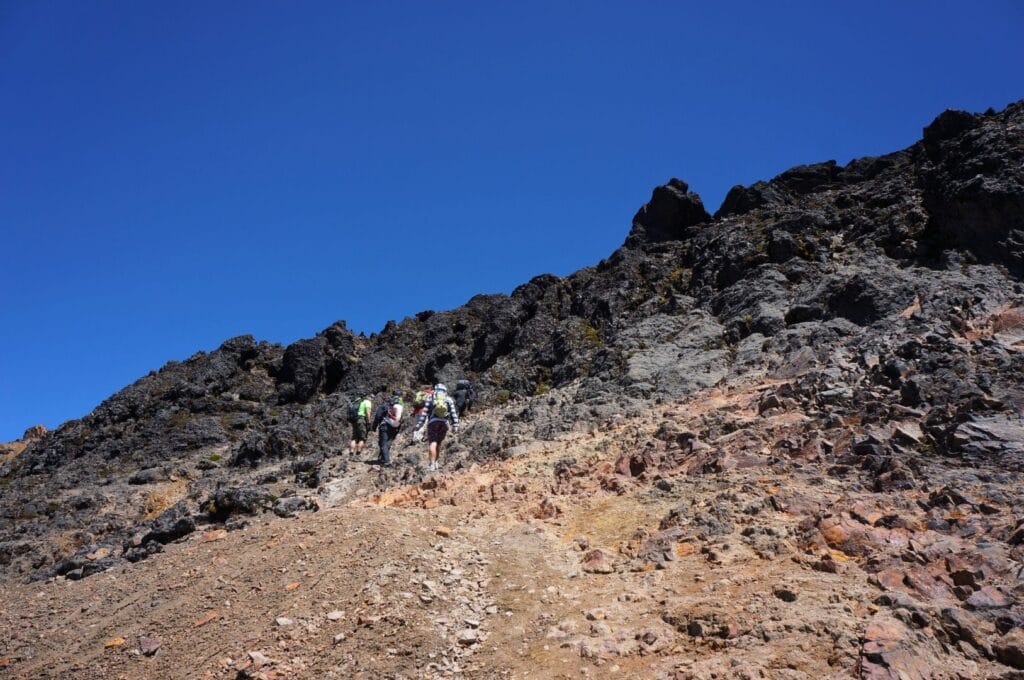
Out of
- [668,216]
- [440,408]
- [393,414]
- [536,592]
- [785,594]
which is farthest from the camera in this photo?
[668,216]

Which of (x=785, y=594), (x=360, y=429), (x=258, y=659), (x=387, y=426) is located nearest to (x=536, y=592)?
(x=785, y=594)

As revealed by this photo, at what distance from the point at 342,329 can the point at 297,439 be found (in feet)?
38.5

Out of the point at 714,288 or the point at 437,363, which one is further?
the point at 437,363

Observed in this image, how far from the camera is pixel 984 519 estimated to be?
368 inches

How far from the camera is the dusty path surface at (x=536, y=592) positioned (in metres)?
7.47

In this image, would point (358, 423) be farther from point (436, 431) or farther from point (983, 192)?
point (983, 192)

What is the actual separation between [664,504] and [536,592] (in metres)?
3.52

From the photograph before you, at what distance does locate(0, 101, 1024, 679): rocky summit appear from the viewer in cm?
794

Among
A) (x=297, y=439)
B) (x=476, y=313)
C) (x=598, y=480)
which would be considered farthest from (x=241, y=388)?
(x=598, y=480)

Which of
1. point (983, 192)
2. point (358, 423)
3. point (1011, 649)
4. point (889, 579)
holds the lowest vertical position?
point (1011, 649)

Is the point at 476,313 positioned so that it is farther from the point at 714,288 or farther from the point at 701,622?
the point at 701,622

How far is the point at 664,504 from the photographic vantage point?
12.0 meters

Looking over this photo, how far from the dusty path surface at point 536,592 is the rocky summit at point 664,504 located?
0.04 metres

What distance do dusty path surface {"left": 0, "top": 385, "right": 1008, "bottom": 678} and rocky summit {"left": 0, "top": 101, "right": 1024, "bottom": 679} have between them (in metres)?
0.04
